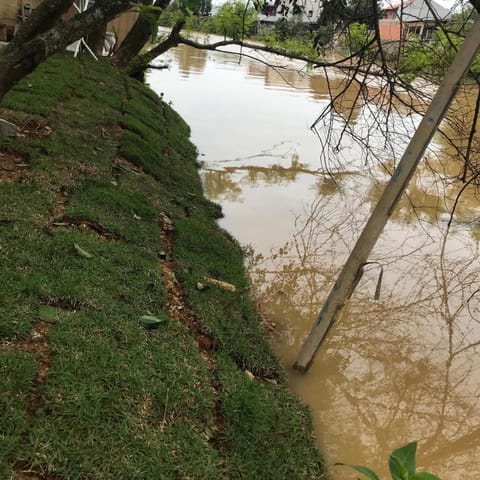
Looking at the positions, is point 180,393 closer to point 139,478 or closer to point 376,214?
point 139,478

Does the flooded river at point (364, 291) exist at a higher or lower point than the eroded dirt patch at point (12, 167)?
lower

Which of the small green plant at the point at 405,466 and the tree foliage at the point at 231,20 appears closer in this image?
the small green plant at the point at 405,466

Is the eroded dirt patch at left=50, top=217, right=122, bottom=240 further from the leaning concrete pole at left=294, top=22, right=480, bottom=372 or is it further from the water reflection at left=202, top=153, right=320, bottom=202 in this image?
the water reflection at left=202, top=153, right=320, bottom=202

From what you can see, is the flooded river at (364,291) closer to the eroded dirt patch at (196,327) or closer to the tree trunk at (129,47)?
the eroded dirt patch at (196,327)

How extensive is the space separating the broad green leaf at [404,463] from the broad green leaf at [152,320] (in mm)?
1910

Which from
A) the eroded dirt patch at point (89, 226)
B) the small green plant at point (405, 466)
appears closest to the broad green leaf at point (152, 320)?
the eroded dirt patch at point (89, 226)

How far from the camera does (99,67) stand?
10.3 m

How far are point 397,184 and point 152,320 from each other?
173cm

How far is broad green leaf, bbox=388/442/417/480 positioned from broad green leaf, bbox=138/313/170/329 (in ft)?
6.27

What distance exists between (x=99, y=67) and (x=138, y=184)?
19.7ft

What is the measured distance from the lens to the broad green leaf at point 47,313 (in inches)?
103

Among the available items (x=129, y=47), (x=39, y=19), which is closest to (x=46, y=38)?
(x=39, y=19)

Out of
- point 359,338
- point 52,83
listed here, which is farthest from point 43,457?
point 52,83

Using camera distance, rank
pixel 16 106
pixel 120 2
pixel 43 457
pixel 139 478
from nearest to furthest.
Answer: pixel 43 457, pixel 139 478, pixel 120 2, pixel 16 106
